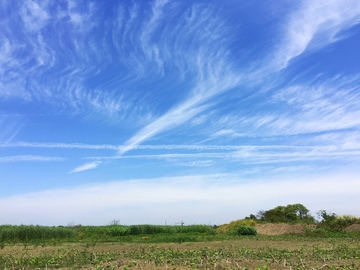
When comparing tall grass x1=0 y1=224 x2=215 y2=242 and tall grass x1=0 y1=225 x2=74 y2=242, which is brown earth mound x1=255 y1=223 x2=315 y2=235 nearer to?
tall grass x1=0 y1=224 x2=215 y2=242

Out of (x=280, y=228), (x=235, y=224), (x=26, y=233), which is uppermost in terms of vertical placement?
(x=235, y=224)

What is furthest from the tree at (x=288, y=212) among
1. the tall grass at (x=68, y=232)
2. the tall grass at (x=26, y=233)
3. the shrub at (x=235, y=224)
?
the tall grass at (x=26, y=233)

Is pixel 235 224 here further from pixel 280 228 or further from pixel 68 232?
pixel 68 232

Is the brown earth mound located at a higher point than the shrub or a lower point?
lower

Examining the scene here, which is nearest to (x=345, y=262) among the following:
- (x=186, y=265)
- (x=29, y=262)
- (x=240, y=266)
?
(x=240, y=266)

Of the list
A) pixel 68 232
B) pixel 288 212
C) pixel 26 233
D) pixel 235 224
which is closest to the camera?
pixel 26 233

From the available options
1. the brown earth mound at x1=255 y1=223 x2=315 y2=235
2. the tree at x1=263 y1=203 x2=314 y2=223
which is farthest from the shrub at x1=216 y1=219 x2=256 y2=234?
the tree at x1=263 y1=203 x2=314 y2=223

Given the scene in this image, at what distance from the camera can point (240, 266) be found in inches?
395

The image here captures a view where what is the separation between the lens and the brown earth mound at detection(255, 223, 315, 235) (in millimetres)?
30906

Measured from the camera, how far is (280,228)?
32.3 meters

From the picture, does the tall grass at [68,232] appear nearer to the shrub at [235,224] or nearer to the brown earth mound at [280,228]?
the shrub at [235,224]

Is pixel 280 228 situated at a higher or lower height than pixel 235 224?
lower

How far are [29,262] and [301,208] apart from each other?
1531 inches

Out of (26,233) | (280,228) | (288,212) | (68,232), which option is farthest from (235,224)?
(26,233)
